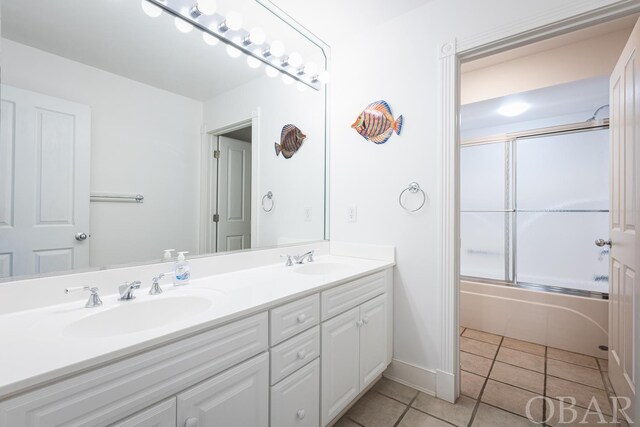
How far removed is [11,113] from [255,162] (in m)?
1.06

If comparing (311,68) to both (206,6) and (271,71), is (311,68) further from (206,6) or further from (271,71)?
(206,6)

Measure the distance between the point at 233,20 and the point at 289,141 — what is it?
77 centimetres

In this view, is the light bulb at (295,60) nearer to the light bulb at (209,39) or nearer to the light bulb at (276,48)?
the light bulb at (276,48)

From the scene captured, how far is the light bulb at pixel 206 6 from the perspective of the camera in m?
1.45

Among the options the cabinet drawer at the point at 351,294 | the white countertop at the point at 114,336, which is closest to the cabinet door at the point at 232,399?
the white countertop at the point at 114,336

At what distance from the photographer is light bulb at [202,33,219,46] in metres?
1.53

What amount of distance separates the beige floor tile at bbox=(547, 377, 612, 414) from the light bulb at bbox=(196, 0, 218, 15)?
2837 millimetres

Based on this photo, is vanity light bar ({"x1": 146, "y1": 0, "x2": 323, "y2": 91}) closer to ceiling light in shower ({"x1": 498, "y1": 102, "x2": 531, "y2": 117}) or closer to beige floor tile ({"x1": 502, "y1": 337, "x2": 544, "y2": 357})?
ceiling light in shower ({"x1": 498, "y1": 102, "x2": 531, "y2": 117})

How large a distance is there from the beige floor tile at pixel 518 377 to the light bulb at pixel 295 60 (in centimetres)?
246

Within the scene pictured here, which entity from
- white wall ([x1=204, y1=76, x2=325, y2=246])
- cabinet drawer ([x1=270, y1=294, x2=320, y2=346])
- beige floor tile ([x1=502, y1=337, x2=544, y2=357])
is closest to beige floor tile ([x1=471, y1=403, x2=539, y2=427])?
beige floor tile ([x1=502, y1=337, x2=544, y2=357])

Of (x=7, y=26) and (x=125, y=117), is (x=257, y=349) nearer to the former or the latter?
(x=125, y=117)

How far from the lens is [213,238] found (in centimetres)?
156

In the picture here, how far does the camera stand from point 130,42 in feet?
4.16

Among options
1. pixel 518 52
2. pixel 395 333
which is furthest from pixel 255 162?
pixel 518 52
